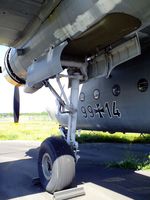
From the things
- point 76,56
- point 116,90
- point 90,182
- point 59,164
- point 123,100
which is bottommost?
point 90,182

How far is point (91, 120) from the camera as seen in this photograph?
9.30 m

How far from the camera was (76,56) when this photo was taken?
6863 millimetres

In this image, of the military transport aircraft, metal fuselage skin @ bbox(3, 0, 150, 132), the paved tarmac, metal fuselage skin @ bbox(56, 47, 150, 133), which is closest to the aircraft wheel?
the military transport aircraft

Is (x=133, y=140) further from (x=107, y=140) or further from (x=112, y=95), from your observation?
(x=112, y=95)

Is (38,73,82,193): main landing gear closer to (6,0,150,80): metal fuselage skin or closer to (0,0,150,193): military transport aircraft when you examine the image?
(0,0,150,193): military transport aircraft

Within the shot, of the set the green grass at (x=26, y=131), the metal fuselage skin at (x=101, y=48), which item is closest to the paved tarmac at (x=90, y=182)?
the metal fuselage skin at (x=101, y=48)

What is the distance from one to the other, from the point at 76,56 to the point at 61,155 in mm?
2532

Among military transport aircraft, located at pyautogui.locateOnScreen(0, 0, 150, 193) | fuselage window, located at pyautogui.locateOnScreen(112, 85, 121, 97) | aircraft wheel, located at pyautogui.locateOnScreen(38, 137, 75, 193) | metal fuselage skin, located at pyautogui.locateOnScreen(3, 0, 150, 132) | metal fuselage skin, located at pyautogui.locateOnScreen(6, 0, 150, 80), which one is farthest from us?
fuselage window, located at pyautogui.locateOnScreen(112, 85, 121, 97)

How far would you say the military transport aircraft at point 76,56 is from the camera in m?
5.15

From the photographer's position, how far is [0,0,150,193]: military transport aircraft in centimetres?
515

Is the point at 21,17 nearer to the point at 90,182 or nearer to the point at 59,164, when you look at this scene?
the point at 59,164

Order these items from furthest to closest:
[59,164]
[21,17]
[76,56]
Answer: [76,56], [21,17], [59,164]

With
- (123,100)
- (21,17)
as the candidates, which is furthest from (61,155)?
(21,17)

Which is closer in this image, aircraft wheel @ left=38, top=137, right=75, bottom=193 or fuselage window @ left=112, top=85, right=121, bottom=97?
aircraft wheel @ left=38, top=137, right=75, bottom=193
